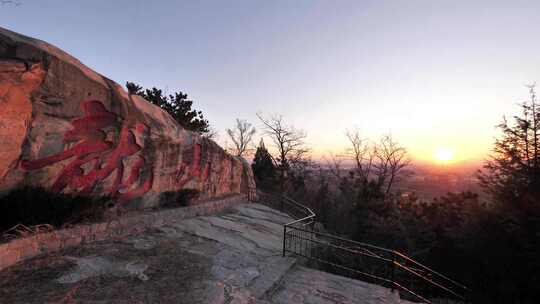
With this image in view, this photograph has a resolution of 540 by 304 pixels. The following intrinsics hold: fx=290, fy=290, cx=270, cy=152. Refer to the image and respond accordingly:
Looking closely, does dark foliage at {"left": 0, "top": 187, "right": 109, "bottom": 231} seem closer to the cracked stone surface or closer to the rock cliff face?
the rock cliff face

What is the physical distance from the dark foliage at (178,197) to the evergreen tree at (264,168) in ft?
48.8

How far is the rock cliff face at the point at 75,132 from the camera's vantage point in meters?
5.03

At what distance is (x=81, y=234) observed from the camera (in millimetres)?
5941

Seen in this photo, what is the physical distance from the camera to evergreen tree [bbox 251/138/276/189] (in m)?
25.4

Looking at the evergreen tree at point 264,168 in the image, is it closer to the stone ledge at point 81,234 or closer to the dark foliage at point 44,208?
the stone ledge at point 81,234

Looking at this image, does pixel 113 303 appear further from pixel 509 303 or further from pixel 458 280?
pixel 458 280

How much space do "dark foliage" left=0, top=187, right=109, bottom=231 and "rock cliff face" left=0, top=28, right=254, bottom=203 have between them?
0.63 feet

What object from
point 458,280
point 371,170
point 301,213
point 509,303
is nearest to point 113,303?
point 509,303

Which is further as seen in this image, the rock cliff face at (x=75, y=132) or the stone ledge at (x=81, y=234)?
the rock cliff face at (x=75, y=132)

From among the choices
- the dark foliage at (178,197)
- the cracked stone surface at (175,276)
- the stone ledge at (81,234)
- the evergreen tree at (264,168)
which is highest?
the evergreen tree at (264,168)

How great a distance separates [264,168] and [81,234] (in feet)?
67.0

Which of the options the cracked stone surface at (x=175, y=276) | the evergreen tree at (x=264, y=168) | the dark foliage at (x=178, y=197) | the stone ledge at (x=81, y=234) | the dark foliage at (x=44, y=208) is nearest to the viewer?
the cracked stone surface at (x=175, y=276)

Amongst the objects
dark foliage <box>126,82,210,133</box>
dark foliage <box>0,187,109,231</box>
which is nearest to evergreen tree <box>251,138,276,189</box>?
dark foliage <box>126,82,210,133</box>

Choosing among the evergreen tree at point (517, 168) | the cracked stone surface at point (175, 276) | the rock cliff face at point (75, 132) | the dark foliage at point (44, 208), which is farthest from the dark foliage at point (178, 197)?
the evergreen tree at point (517, 168)
